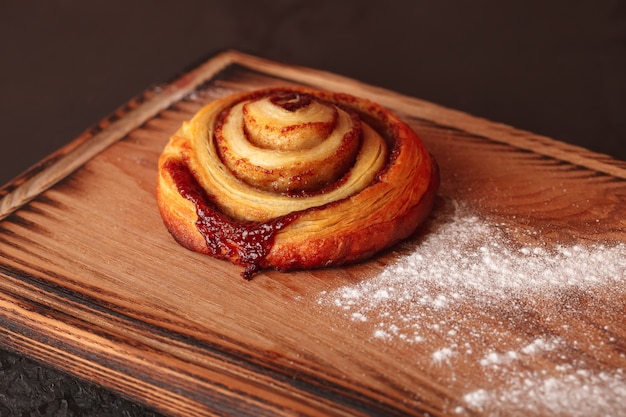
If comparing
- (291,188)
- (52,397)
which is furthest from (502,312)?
(52,397)

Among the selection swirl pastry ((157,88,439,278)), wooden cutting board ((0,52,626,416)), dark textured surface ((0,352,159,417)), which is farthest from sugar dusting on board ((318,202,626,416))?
dark textured surface ((0,352,159,417))

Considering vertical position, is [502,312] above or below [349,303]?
above

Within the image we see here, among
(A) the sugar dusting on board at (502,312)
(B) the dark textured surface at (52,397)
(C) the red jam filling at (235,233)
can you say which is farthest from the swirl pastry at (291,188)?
(B) the dark textured surface at (52,397)

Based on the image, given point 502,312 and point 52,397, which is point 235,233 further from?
point 502,312

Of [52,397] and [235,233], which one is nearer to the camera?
[52,397]

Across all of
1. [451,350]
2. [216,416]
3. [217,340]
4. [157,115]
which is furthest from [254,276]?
[157,115]

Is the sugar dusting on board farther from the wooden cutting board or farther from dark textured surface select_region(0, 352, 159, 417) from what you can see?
dark textured surface select_region(0, 352, 159, 417)

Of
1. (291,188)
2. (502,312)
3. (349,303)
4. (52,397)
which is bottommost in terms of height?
(52,397)
